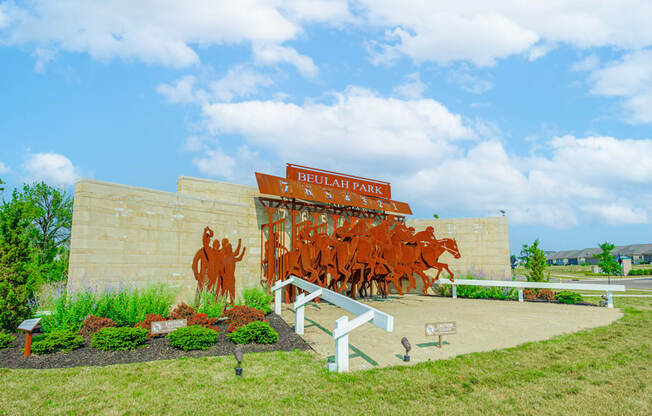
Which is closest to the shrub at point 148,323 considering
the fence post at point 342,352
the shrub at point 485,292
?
the fence post at point 342,352

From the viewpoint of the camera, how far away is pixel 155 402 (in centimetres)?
491

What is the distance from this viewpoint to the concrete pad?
7309 millimetres

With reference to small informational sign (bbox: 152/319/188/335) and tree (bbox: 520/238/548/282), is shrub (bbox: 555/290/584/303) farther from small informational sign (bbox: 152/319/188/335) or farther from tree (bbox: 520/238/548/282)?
small informational sign (bbox: 152/319/188/335)

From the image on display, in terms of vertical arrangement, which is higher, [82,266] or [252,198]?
[252,198]

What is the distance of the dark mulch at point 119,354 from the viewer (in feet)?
21.5

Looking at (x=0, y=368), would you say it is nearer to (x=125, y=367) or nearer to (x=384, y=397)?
(x=125, y=367)

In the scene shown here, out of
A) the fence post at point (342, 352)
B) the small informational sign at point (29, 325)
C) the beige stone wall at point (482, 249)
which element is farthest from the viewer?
the beige stone wall at point (482, 249)

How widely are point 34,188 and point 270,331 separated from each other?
80.5 ft

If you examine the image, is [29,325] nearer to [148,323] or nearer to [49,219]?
[148,323]

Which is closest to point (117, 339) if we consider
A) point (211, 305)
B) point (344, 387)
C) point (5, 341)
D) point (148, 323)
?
point (148, 323)

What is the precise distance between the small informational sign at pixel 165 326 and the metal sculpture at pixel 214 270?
3701 millimetres

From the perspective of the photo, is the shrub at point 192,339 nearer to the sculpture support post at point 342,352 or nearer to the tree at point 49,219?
the sculpture support post at point 342,352

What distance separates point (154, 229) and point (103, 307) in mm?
3034

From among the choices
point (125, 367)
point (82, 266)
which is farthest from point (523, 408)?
point (82, 266)
